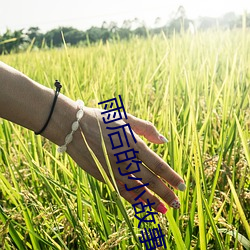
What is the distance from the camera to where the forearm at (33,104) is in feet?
2.53

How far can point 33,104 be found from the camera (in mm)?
779

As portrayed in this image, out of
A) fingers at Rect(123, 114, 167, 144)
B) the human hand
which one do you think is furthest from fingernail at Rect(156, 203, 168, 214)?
fingers at Rect(123, 114, 167, 144)

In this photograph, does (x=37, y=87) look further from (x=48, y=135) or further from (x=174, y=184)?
(x=174, y=184)

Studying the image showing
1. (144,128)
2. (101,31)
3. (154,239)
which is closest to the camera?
(154,239)

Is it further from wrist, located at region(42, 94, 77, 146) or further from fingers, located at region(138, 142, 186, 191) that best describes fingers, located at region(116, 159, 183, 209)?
wrist, located at region(42, 94, 77, 146)

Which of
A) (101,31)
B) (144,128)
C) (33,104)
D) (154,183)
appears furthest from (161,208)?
(101,31)

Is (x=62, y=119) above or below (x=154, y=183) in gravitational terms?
above

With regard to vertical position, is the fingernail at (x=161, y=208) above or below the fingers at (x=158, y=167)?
below

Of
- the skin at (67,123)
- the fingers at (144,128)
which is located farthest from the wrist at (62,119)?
the fingers at (144,128)

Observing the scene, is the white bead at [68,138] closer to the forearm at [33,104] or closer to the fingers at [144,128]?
the forearm at [33,104]

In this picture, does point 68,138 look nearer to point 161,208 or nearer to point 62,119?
point 62,119

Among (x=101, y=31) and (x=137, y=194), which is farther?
(x=101, y=31)

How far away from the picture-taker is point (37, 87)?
0.78 meters

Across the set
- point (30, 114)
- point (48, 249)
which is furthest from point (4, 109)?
point (48, 249)
